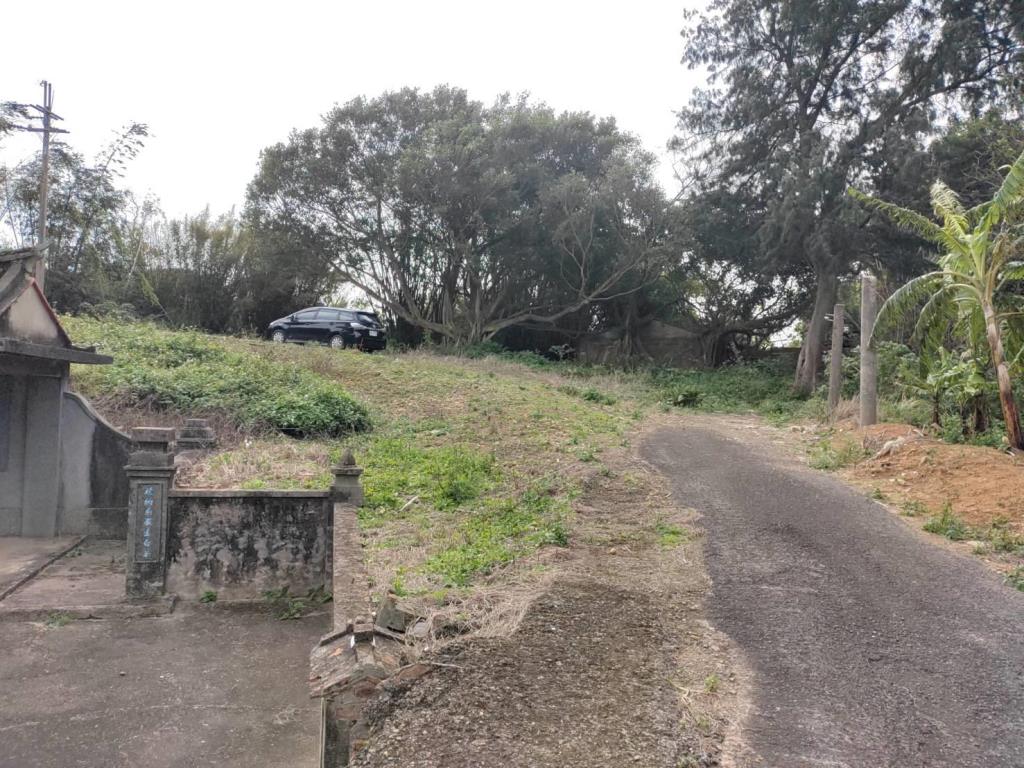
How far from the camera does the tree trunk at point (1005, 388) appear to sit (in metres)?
10.6

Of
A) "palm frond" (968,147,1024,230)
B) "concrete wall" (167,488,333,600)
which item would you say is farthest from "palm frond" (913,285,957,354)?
"concrete wall" (167,488,333,600)

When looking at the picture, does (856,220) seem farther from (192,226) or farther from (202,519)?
(192,226)

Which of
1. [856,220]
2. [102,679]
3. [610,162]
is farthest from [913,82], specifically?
[102,679]

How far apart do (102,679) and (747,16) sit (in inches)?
860

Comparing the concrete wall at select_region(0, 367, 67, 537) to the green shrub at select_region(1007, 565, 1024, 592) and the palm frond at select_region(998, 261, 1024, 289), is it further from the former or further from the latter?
the palm frond at select_region(998, 261, 1024, 289)

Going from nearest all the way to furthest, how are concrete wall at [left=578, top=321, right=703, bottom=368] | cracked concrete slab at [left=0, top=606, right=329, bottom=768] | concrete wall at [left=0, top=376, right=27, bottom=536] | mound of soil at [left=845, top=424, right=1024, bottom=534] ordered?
1. cracked concrete slab at [left=0, top=606, right=329, bottom=768]
2. mound of soil at [left=845, top=424, right=1024, bottom=534]
3. concrete wall at [left=0, top=376, right=27, bottom=536]
4. concrete wall at [left=578, top=321, right=703, bottom=368]

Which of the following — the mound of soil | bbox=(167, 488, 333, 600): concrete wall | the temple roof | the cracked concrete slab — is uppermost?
the temple roof

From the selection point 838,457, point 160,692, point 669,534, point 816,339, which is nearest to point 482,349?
point 816,339

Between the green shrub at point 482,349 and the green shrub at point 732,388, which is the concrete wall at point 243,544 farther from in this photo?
the green shrub at point 482,349

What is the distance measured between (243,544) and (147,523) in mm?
839

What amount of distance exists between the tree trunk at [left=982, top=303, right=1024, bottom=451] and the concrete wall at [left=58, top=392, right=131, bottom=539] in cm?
1101

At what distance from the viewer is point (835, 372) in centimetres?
1603

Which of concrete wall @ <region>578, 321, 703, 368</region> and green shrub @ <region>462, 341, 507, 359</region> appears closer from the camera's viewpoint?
green shrub @ <region>462, 341, 507, 359</region>

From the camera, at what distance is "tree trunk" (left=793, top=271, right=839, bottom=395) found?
21203 mm
